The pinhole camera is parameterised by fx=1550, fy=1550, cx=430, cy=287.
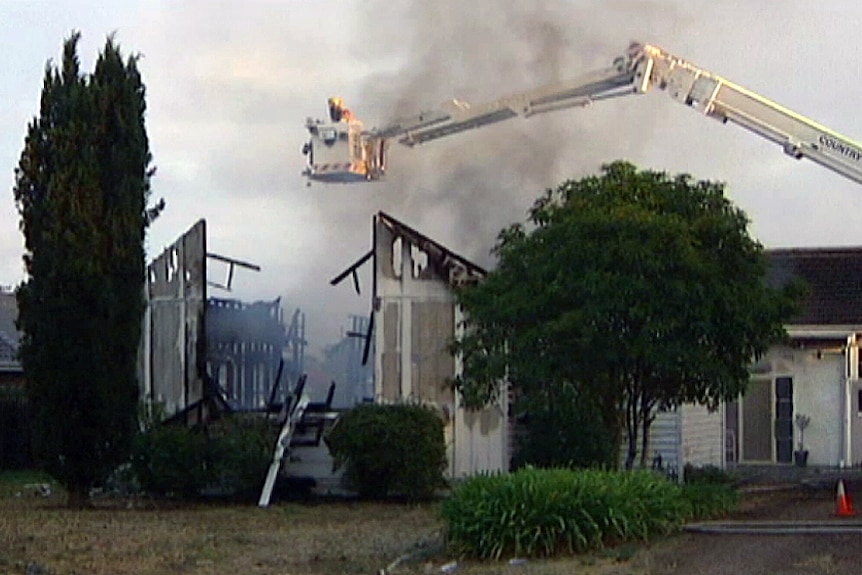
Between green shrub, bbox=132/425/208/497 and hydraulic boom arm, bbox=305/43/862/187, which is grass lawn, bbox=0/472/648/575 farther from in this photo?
hydraulic boom arm, bbox=305/43/862/187

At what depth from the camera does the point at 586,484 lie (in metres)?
15.6

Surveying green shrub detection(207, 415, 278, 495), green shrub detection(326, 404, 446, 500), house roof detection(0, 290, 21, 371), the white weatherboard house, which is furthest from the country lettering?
house roof detection(0, 290, 21, 371)

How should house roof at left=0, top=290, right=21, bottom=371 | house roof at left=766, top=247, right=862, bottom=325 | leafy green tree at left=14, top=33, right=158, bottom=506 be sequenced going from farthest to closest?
house roof at left=0, top=290, right=21, bottom=371, house roof at left=766, top=247, right=862, bottom=325, leafy green tree at left=14, top=33, right=158, bottom=506

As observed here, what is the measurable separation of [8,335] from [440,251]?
780 inches

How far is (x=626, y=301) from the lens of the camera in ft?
59.6

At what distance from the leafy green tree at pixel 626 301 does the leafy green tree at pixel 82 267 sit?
544cm

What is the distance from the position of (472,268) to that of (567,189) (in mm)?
4380

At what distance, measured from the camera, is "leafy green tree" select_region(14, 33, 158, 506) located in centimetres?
2227

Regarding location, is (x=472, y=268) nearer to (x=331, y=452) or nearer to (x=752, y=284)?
(x=331, y=452)

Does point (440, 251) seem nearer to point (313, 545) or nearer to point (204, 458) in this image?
point (204, 458)

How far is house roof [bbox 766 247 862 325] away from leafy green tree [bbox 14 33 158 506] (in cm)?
1527

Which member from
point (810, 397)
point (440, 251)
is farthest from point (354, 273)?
point (810, 397)

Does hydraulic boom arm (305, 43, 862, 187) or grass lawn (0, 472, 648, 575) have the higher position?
hydraulic boom arm (305, 43, 862, 187)

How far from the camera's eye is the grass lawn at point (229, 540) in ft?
49.5
